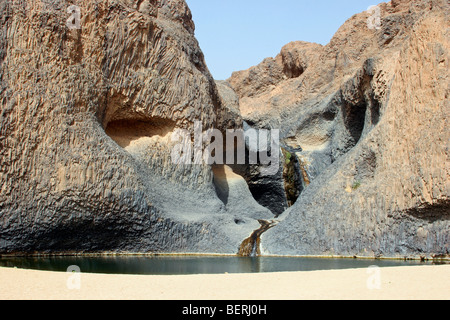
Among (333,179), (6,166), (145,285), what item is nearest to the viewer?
(145,285)

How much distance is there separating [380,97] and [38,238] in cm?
1186

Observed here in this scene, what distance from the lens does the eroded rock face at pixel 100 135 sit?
14.1 m

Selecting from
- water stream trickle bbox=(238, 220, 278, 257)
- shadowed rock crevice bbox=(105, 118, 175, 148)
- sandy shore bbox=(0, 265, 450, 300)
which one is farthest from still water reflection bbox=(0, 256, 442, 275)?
shadowed rock crevice bbox=(105, 118, 175, 148)

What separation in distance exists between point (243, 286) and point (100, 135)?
9.94 m

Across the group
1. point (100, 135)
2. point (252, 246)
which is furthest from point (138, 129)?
point (252, 246)

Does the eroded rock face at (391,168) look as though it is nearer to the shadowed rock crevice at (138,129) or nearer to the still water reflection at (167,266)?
the still water reflection at (167,266)

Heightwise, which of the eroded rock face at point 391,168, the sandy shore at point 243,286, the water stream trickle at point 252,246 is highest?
the eroded rock face at point 391,168

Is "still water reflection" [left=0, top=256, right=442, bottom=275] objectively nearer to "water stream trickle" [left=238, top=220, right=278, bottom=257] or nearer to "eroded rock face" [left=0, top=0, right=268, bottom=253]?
"eroded rock face" [left=0, top=0, right=268, bottom=253]

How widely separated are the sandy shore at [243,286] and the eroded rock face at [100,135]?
20.1 feet

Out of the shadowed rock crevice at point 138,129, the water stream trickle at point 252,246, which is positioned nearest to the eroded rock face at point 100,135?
the shadowed rock crevice at point 138,129

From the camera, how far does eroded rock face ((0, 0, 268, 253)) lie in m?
14.1

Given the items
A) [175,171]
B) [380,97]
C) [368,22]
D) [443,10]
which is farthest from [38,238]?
[368,22]
